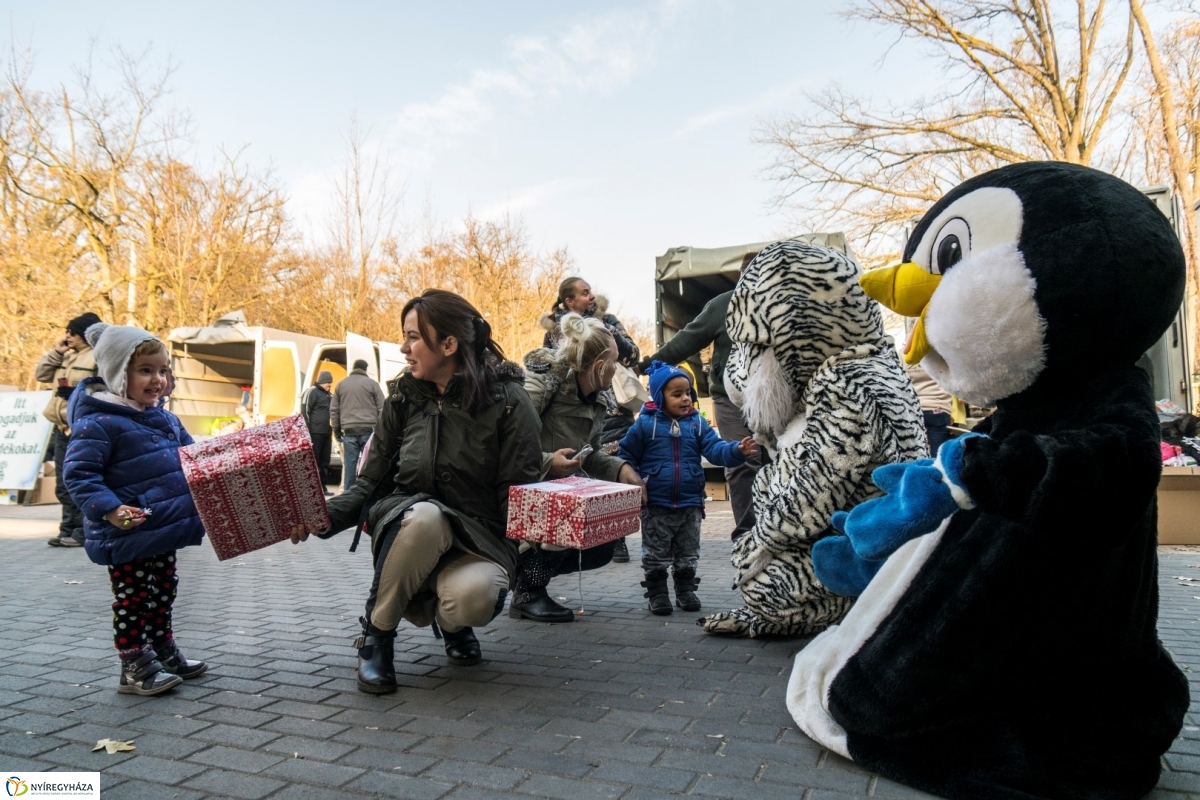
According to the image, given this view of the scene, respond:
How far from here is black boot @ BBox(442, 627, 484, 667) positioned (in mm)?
3561

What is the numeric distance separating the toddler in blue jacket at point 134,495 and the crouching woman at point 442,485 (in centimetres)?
60

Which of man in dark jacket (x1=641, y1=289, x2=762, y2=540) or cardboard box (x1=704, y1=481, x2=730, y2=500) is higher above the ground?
man in dark jacket (x1=641, y1=289, x2=762, y2=540)

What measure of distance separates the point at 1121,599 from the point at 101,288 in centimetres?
2021

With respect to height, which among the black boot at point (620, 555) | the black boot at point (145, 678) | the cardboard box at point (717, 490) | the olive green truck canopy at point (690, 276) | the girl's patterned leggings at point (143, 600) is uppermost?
the olive green truck canopy at point (690, 276)

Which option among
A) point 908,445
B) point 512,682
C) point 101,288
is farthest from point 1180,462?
point 101,288

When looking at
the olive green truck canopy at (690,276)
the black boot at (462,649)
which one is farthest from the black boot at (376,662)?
the olive green truck canopy at (690,276)

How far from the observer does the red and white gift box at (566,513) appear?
3.16m

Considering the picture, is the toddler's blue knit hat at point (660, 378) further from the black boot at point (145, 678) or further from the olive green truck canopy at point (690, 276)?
the olive green truck canopy at point (690, 276)

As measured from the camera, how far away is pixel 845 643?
2695 millimetres

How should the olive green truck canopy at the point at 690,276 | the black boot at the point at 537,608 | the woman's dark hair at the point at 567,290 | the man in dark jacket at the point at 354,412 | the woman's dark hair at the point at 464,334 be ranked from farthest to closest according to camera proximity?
the man in dark jacket at the point at 354,412 < the olive green truck canopy at the point at 690,276 < the woman's dark hair at the point at 567,290 < the black boot at the point at 537,608 < the woman's dark hair at the point at 464,334

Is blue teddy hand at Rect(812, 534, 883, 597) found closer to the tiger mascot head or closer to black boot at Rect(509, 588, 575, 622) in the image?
the tiger mascot head

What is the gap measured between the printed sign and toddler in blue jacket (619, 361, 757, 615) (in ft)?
31.8

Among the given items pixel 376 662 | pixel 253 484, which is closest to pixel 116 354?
pixel 253 484

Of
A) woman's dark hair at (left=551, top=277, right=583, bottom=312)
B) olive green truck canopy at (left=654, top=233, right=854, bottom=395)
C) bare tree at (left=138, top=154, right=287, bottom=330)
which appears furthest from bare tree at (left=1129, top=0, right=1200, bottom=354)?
bare tree at (left=138, top=154, right=287, bottom=330)
